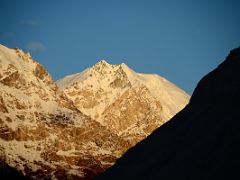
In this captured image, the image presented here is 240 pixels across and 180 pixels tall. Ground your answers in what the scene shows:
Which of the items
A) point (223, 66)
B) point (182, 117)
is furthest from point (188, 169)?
point (223, 66)

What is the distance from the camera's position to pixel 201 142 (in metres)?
41.2

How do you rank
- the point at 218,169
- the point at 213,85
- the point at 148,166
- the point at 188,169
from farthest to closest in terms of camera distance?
the point at 213,85 < the point at 148,166 < the point at 188,169 < the point at 218,169

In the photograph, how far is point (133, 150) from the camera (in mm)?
53250

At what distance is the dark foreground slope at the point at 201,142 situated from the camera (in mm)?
37031

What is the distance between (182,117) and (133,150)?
5.35 meters

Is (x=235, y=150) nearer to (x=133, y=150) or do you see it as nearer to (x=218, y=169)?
(x=218, y=169)

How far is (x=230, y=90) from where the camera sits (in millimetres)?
46281

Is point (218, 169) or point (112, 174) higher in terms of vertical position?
point (112, 174)

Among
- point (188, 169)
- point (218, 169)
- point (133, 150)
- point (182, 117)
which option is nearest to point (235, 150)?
point (218, 169)

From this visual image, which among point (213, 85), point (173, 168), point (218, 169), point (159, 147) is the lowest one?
point (218, 169)

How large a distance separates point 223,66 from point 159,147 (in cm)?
949

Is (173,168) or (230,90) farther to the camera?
(230,90)

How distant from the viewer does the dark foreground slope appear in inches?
1458

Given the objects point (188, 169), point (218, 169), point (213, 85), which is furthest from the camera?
point (213, 85)
